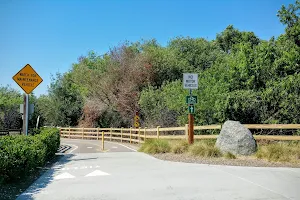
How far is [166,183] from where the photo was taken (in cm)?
744

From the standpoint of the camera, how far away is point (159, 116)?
22.5 metres

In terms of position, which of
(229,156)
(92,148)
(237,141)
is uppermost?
(237,141)

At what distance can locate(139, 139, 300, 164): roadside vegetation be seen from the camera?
35.6ft

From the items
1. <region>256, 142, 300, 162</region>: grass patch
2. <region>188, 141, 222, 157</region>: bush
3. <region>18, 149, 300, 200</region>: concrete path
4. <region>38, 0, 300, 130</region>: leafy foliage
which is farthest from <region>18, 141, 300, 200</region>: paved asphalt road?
<region>38, 0, 300, 130</region>: leafy foliage

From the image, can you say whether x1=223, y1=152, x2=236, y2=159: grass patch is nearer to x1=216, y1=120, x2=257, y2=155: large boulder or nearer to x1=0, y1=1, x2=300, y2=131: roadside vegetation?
x1=216, y1=120, x2=257, y2=155: large boulder

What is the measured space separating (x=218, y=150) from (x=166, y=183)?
16.4ft

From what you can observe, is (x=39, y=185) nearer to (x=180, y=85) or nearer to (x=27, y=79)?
(x=27, y=79)

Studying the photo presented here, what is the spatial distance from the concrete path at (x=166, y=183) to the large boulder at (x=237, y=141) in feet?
7.15

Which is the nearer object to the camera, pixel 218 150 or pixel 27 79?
pixel 218 150

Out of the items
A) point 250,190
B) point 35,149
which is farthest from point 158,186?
point 35,149

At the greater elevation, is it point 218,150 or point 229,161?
point 218,150

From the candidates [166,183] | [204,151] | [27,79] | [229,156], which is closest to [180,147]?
A: [204,151]

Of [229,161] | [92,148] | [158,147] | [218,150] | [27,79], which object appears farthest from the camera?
[92,148]

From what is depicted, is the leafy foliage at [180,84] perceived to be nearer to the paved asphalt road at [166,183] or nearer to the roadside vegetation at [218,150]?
the roadside vegetation at [218,150]
